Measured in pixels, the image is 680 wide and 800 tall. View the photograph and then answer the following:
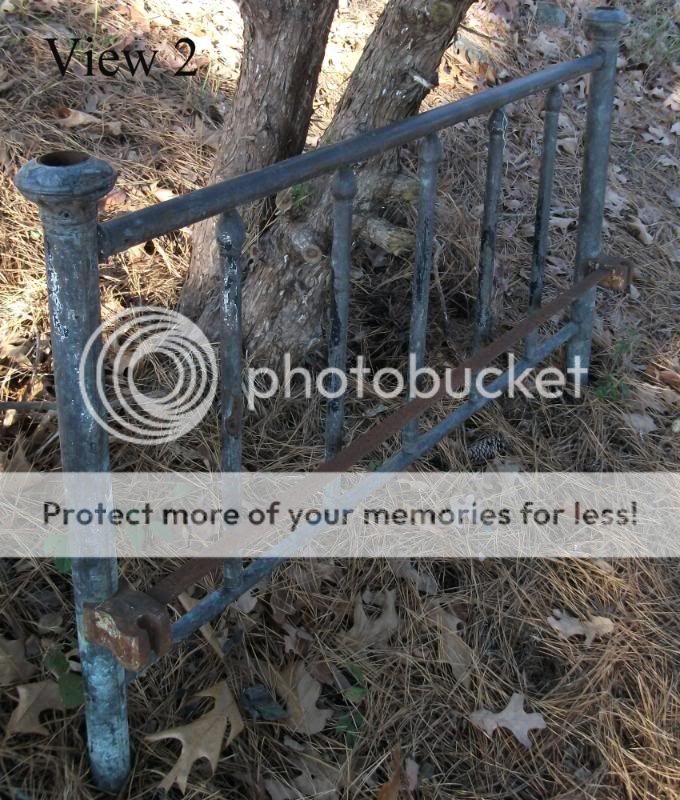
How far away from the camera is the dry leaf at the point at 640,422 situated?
3.24 meters

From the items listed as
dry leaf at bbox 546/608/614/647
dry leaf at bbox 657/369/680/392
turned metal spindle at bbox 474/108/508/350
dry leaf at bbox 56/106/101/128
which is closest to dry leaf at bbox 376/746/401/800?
dry leaf at bbox 546/608/614/647

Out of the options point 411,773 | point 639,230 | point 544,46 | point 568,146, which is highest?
point 544,46

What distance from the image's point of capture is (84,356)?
1.56m

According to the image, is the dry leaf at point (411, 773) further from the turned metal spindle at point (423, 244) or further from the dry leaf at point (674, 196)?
the dry leaf at point (674, 196)

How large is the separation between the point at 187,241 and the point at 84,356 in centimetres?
185

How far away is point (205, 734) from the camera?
80.8 inches

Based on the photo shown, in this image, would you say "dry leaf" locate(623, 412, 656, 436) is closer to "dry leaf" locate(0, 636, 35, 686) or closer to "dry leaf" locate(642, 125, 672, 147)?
"dry leaf" locate(0, 636, 35, 686)

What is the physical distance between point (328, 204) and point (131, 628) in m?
1.57

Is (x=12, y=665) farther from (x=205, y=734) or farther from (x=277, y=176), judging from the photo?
(x=277, y=176)

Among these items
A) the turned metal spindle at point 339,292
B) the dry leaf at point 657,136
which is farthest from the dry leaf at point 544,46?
the turned metal spindle at point 339,292

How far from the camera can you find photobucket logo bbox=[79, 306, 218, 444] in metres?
2.72

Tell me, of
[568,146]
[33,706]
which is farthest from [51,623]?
[568,146]

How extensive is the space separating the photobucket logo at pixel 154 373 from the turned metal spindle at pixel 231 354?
711 mm

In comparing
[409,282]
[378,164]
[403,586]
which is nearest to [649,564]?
[403,586]
